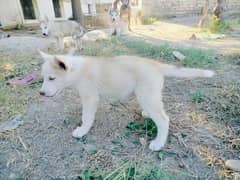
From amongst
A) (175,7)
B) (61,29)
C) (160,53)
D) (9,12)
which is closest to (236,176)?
(160,53)

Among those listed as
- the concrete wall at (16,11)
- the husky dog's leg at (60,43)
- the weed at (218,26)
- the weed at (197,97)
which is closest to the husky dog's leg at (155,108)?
the weed at (197,97)

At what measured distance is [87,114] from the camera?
223 centimetres

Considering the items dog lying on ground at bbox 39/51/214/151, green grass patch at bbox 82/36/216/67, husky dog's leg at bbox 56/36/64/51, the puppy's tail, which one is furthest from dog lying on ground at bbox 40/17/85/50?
the puppy's tail

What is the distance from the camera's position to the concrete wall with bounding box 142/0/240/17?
11750 mm

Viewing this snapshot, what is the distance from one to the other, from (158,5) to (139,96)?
10.9 meters

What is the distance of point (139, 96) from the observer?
209cm

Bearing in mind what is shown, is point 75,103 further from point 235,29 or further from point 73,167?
point 235,29

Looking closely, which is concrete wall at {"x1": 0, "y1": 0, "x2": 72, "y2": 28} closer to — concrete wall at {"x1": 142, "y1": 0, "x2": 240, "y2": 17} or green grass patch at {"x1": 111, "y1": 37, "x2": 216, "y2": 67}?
concrete wall at {"x1": 142, "y1": 0, "x2": 240, "y2": 17}

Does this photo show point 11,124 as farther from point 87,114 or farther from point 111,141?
point 111,141

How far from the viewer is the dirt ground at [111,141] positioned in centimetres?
193

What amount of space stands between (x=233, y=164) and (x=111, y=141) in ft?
3.44

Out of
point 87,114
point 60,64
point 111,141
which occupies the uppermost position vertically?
point 60,64

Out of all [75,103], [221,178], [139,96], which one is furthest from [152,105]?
[75,103]

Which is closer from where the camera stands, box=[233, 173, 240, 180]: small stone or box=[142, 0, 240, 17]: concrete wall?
box=[233, 173, 240, 180]: small stone
